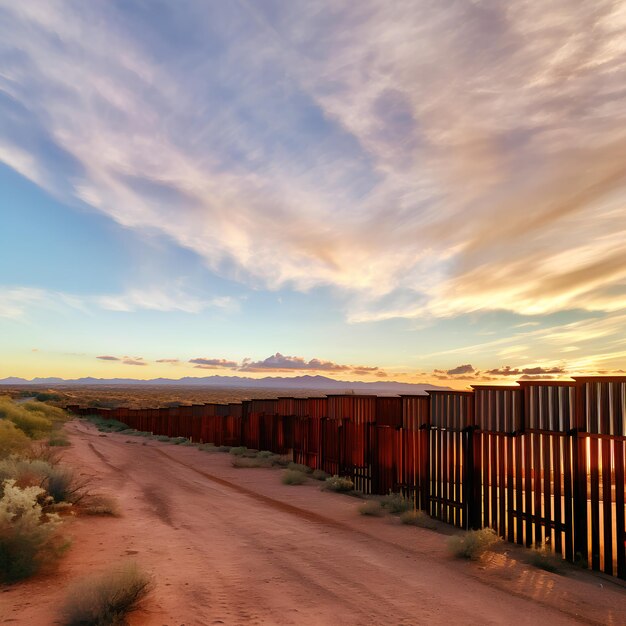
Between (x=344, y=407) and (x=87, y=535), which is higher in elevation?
(x=344, y=407)

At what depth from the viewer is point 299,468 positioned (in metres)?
19.5

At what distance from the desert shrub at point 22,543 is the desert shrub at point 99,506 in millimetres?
2907

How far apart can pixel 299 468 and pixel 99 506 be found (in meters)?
9.94

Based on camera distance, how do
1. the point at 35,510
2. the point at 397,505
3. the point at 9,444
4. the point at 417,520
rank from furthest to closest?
the point at 9,444 < the point at 397,505 < the point at 417,520 < the point at 35,510

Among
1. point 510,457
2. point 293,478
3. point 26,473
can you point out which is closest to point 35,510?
point 26,473

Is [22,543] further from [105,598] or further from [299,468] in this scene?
[299,468]

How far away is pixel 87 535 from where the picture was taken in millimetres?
8641

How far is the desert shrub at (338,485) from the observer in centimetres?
1552

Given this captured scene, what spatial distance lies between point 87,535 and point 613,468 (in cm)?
852

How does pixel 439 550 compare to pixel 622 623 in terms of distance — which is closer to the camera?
pixel 622 623

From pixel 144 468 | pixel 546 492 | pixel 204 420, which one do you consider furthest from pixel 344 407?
pixel 204 420

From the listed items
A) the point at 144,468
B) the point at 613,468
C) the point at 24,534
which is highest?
the point at 613,468

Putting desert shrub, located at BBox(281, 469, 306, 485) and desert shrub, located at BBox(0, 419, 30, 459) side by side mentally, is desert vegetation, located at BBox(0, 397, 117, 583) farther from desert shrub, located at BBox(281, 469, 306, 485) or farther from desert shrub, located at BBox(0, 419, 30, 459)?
desert shrub, located at BBox(281, 469, 306, 485)

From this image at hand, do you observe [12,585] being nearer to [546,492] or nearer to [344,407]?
[546,492]
